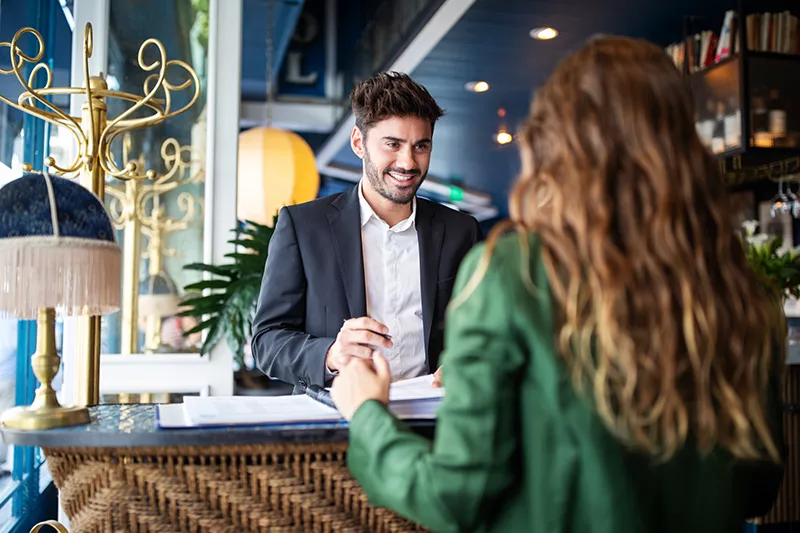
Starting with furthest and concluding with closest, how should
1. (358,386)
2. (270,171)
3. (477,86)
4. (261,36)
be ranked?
(261,36) < (477,86) < (270,171) < (358,386)

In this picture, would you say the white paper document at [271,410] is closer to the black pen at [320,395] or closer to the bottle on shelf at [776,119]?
the black pen at [320,395]

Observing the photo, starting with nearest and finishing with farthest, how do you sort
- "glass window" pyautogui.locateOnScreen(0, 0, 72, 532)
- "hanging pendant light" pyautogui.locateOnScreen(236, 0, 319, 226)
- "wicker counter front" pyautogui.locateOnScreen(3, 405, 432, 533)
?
"wicker counter front" pyautogui.locateOnScreen(3, 405, 432, 533), "glass window" pyautogui.locateOnScreen(0, 0, 72, 532), "hanging pendant light" pyautogui.locateOnScreen(236, 0, 319, 226)

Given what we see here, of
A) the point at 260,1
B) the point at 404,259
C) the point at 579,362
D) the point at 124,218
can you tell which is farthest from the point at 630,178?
the point at 260,1

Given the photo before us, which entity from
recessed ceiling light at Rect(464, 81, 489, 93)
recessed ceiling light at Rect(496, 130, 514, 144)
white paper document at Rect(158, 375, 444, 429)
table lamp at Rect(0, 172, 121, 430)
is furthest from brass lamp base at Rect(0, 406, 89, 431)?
recessed ceiling light at Rect(496, 130, 514, 144)

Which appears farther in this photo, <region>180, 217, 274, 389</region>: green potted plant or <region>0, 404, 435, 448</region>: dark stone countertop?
<region>180, 217, 274, 389</region>: green potted plant

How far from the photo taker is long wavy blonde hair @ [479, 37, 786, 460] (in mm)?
809

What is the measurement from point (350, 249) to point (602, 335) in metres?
1.22

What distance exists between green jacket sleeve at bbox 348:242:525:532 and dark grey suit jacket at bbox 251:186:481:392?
0.99 meters

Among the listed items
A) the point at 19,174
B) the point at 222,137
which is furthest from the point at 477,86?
the point at 19,174

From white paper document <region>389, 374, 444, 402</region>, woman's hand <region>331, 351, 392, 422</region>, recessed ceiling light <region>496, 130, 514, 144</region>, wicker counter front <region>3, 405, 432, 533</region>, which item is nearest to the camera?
woman's hand <region>331, 351, 392, 422</region>

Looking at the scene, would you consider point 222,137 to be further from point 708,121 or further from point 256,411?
point 708,121

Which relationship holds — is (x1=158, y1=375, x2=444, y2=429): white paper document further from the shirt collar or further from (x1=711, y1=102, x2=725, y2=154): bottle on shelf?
(x1=711, y1=102, x2=725, y2=154): bottle on shelf

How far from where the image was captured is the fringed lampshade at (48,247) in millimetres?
1174

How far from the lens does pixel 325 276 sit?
6.36ft
